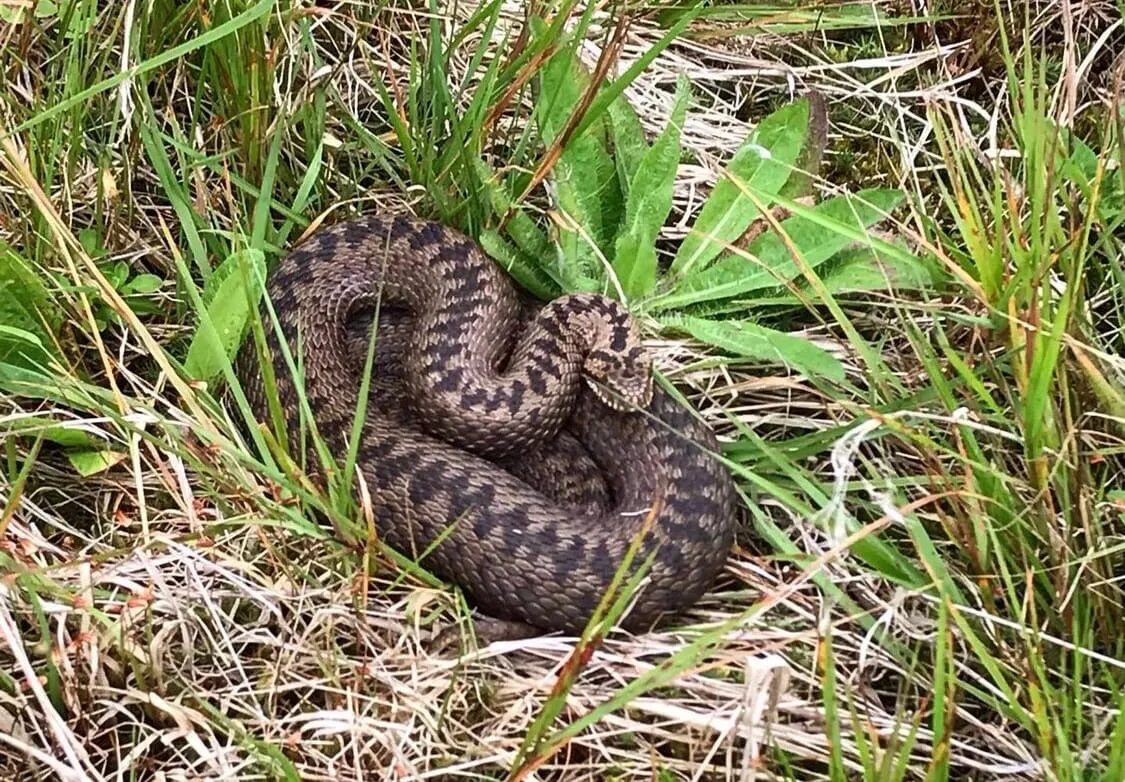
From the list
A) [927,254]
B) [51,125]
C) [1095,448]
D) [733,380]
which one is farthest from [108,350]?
[1095,448]

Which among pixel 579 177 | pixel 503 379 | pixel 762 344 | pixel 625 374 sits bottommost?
pixel 503 379

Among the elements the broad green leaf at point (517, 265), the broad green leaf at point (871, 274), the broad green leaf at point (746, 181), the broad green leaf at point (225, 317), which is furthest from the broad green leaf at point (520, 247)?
the broad green leaf at point (871, 274)

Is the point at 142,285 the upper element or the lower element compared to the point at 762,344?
lower

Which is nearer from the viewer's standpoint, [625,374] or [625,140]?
[625,374]

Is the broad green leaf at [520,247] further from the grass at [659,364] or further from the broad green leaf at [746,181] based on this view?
the broad green leaf at [746,181]

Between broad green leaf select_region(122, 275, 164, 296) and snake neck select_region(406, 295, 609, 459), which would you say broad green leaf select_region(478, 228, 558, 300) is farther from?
broad green leaf select_region(122, 275, 164, 296)

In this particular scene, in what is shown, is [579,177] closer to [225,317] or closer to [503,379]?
[503,379]

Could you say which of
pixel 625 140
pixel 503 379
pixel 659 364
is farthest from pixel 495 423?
pixel 625 140
